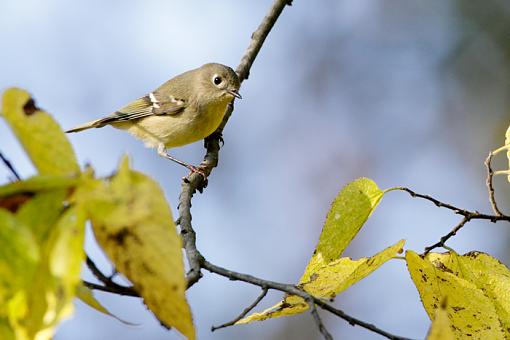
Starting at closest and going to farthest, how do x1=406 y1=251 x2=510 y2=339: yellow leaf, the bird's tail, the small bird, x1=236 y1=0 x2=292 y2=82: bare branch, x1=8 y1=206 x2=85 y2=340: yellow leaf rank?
x1=8 y1=206 x2=85 y2=340: yellow leaf, x1=406 y1=251 x2=510 y2=339: yellow leaf, x1=236 y1=0 x2=292 y2=82: bare branch, the small bird, the bird's tail

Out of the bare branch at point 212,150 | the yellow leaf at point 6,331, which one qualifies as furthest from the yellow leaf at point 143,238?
the bare branch at point 212,150

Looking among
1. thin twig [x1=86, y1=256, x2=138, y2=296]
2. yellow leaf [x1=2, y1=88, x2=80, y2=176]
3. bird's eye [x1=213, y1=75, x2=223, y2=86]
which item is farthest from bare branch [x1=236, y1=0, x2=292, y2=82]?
yellow leaf [x1=2, y1=88, x2=80, y2=176]

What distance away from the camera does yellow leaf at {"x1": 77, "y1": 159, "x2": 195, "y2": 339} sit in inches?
26.4

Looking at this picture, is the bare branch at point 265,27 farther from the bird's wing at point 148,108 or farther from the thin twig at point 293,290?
the thin twig at point 293,290

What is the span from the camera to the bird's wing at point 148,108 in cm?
357

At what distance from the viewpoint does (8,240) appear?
629 millimetres

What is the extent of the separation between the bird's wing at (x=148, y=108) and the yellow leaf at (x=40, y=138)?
9.27ft

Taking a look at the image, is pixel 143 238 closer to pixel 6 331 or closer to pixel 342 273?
pixel 6 331

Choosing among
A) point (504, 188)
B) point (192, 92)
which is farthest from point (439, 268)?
point (504, 188)

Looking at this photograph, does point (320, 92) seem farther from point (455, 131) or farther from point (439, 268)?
point (439, 268)

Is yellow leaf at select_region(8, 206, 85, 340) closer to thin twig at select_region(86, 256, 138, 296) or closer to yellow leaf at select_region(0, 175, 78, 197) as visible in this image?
yellow leaf at select_region(0, 175, 78, 197)

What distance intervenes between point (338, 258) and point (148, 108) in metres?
2.52

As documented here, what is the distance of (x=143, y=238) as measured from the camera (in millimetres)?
716

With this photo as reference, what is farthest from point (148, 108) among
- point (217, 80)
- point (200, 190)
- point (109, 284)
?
point (109, 284)
